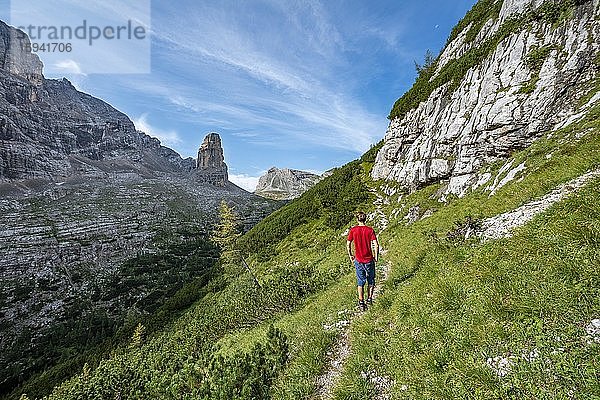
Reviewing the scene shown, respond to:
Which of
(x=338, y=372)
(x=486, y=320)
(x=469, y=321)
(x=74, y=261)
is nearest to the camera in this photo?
(x=486, y=320)

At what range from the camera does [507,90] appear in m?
24.4

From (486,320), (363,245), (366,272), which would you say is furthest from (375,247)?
(486,320)

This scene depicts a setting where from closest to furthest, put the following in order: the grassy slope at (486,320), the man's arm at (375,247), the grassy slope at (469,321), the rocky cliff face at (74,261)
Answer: the grassy slope at (486,320) < the grassy slope at (469,321) < the man's arm at (375,247) < the rocky cliff face at (74,261)

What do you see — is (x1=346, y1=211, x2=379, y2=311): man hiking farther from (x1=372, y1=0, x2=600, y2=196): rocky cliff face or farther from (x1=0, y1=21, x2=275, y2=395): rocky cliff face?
(x1=0, y1=21, x2=275, y2=395): rocky cliff face

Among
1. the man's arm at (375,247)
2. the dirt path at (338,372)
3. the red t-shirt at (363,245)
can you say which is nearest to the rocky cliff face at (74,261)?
the dirt path at (338,372)

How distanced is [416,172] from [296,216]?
84.0ft

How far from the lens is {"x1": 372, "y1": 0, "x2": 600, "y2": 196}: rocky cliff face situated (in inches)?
813

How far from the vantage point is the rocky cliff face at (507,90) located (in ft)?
67.7

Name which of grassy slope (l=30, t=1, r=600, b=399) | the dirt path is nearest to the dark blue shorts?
grassy slope (l=30, t=1, r=600, b=399)

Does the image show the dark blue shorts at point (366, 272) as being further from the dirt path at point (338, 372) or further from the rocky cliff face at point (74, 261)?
the rocky cliff face at point (74, 261)

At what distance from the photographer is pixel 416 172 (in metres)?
32.4

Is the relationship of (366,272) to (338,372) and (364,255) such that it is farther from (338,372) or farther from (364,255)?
(338,372)

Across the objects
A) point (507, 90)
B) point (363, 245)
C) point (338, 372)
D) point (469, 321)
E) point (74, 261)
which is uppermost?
point (507, 90)

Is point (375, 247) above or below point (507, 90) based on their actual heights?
below
